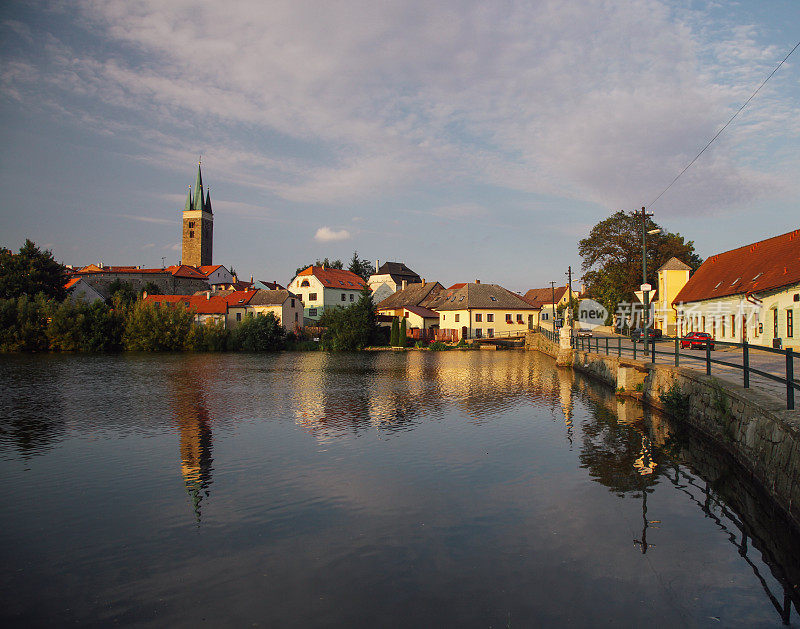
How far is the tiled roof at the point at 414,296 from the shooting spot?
265ft

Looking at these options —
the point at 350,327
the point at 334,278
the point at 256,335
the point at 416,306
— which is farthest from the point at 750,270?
the point at 334,278

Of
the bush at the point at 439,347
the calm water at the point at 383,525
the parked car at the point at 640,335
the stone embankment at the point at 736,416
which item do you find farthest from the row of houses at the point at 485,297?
the calm water at the point at 383,525

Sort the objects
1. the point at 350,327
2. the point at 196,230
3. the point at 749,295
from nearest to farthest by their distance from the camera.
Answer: the point at 749,295 < the point at 350,327 < the point at 196,230

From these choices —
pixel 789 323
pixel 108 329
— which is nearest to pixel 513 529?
pixel 789 323

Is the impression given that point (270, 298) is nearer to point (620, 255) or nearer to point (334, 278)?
point (334, 278)

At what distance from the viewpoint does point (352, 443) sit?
1359cm

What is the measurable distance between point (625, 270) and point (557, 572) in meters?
56.1

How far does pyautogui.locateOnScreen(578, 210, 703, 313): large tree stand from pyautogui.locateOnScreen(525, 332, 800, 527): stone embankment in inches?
1550

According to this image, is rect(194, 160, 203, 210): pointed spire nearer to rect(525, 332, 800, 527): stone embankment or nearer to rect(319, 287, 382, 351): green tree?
rect(319, 287, 382, 351): green tree

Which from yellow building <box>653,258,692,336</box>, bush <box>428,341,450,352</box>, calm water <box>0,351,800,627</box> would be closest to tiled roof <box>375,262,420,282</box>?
bush <box>428,341,450,352</box>

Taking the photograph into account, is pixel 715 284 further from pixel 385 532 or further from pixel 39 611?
pixel 39 611

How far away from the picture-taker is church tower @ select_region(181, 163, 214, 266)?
12900 centimetres

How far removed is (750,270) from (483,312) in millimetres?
37566

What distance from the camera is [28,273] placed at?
67125mm
